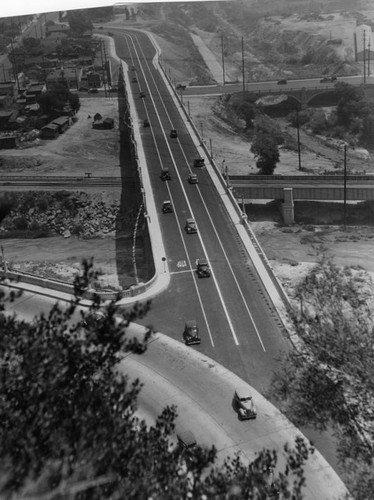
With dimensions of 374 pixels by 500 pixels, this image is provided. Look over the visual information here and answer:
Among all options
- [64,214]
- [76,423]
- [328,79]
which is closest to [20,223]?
[64,214]

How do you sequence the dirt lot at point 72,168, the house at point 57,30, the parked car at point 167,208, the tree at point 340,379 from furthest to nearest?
the house at point 57,30
the dirt lot at point 72,168
the parked car at point 167,208
the tree at point 340,379

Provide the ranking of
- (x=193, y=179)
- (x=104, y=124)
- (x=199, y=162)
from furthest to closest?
(x=104, y=124) < (x=199, y=162) < (x=193, y=179)

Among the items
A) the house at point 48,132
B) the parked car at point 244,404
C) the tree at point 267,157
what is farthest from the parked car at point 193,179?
the parked car at point 244,404

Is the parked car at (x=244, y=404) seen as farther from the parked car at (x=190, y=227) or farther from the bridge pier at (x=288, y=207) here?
the bridge pier at (x=288, y=207)

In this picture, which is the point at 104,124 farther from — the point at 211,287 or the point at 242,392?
the point at 242,392

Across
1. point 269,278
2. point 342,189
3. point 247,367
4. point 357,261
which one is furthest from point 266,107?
point 247,367
